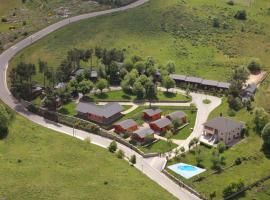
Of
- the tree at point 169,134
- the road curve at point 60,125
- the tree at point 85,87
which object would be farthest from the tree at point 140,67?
the road curve at point 60,125

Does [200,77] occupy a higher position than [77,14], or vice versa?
[77,14]

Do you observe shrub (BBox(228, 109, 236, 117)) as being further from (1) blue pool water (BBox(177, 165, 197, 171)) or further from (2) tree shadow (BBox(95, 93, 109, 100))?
(2) tree shadow (BBox(95, 93, 109, 100))

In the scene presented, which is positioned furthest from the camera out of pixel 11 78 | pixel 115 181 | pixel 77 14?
pixel 77 14

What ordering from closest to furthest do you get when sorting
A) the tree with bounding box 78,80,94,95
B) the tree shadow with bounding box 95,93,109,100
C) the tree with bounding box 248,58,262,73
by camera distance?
the tree with bounding box 78,80,94,95 < the tree shadow with bounding box 95,93,109,100 < the tree with bounding box 248,58,262,73

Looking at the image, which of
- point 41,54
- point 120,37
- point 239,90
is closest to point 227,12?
point 120,37

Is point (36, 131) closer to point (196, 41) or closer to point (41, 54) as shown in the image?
point (41, 54)

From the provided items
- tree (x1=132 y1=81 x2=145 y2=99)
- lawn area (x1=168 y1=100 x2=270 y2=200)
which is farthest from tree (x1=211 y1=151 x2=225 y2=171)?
tree (x1=132 y1=81 x2=145 y2=99)

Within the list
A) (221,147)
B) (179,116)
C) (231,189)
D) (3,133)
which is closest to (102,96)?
(179,116)
